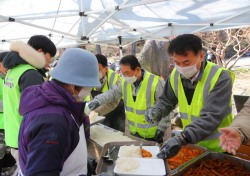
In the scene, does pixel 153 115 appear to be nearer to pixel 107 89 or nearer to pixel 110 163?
pixel 110 163

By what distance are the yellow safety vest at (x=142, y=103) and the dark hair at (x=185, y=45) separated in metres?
0.90

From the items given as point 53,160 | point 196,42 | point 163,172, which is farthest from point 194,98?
point 53,160

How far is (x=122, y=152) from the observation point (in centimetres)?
193

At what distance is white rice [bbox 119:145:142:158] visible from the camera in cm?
188

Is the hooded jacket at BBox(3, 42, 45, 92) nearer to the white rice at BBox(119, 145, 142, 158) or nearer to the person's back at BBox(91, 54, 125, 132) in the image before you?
the white rice at BBox(119, 145, 142, 158)

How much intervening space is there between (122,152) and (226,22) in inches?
140

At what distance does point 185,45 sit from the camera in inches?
77.5

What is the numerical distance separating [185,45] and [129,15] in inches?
122

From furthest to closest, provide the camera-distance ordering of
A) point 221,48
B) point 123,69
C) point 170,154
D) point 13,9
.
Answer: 1. point 221,48
2. point 13,9
3. point 123,69
4. point 170,154

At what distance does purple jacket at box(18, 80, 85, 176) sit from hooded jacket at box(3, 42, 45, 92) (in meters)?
0.90

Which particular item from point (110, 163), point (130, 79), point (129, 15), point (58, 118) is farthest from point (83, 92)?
point (129, 15)

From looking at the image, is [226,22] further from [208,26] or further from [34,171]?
[34,171]

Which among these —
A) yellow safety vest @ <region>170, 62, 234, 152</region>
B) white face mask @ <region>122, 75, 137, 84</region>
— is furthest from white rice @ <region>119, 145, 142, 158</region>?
white face mask @ <region>122, 75, 137, 84</region>

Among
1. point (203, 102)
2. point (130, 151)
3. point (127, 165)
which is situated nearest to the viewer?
point (127, 165)
